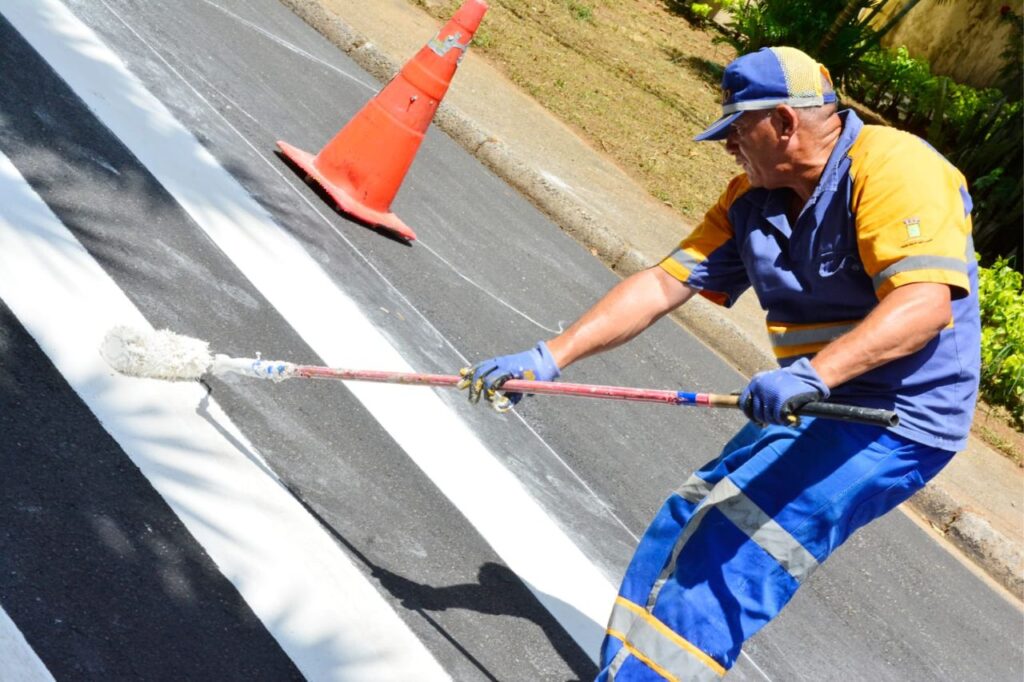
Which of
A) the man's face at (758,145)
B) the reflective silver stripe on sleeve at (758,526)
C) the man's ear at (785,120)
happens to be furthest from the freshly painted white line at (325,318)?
the man's ear at (785,120)

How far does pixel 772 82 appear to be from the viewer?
3.33m

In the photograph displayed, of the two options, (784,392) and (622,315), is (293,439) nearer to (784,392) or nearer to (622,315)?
(622,315)

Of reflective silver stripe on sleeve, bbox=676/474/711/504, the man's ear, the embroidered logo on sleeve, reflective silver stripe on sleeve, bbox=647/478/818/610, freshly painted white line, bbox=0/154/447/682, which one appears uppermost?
the man's ear

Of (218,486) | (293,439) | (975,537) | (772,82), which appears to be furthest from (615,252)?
(772,82)

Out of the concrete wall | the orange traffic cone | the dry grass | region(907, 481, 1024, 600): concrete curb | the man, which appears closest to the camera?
the man

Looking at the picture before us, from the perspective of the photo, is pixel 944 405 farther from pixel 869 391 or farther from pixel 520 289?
pixel 520 289

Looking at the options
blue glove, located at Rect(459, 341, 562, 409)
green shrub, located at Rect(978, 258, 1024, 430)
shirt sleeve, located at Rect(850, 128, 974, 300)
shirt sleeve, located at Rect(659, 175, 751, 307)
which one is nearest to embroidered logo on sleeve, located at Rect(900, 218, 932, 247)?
shirt sleeve, located at Rect(850, 128, 974, 300)

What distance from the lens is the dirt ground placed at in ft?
33.1

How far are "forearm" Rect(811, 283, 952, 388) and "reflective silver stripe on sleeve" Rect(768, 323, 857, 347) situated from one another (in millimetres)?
332

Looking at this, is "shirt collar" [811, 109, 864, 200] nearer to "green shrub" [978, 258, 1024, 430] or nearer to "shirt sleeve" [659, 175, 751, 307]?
"shirt sleeve" [659, 175, 751, 307]

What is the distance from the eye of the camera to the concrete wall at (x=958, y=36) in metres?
14.4

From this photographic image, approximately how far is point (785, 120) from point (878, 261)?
47 cm

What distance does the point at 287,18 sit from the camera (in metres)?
9.66

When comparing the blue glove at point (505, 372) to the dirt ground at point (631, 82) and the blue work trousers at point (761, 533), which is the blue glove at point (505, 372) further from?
the dirt ground at point (631, 82)
